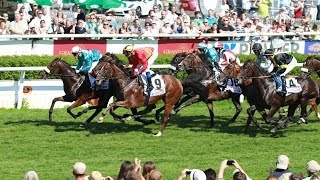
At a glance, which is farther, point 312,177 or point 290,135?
point 290,135

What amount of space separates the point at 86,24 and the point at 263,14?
741cm

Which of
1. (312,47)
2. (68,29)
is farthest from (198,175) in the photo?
(312,47)

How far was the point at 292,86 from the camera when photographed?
17609 mm

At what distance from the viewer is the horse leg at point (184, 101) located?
61.6 ft

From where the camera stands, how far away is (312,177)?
10.2m

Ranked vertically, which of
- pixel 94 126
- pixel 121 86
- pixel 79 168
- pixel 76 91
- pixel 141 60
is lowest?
pixel 94 126

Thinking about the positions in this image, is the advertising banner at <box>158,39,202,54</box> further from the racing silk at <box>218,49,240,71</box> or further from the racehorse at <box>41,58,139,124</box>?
the racehorse at <box>41,58,139,124</box>

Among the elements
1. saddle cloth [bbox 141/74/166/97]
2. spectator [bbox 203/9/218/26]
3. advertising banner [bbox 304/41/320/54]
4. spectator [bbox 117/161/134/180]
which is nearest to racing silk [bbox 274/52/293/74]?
saddle cloth [bbox 141/74/166/97]

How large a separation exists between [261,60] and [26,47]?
18.4 ft

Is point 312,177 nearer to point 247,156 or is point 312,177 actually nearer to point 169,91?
point 247,156

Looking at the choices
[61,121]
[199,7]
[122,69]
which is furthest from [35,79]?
[199,7]

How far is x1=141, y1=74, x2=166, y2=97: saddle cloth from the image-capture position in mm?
17316

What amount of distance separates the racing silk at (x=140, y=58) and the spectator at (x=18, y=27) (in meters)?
5.32

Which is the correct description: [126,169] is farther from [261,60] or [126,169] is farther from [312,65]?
[312,65]
